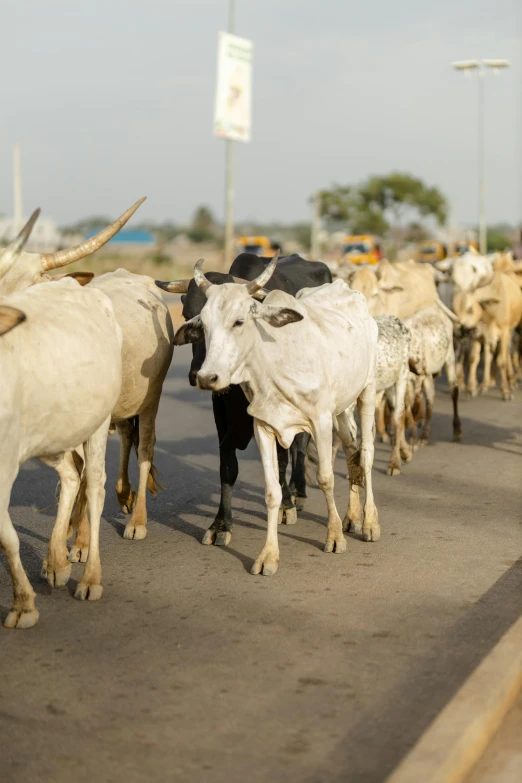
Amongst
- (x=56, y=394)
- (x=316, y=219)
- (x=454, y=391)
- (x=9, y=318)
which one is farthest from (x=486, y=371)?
(x=316, y=219)

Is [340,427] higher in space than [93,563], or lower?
higher

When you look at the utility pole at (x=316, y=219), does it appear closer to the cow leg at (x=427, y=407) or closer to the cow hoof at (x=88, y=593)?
the cow leg at (x=427, y=407)

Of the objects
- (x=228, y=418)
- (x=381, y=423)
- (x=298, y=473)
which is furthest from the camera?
(x=381, y=423)

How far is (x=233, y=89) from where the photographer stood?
29703 mm

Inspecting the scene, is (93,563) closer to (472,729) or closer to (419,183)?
(472,729)

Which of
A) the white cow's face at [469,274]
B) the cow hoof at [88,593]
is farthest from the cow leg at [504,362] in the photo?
the cow hoof at [88,593]

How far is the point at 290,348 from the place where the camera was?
297 inches

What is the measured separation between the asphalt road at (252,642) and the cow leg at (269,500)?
109mm

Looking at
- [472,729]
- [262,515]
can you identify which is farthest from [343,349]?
[472,729]

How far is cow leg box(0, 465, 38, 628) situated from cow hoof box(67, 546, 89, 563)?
1.40 m

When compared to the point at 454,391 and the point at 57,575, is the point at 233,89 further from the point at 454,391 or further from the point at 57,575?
the point at 57,575

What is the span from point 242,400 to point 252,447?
4.30 meters

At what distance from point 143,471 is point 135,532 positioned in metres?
0.50

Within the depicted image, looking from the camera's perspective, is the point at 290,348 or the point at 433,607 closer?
the point at 433,607
